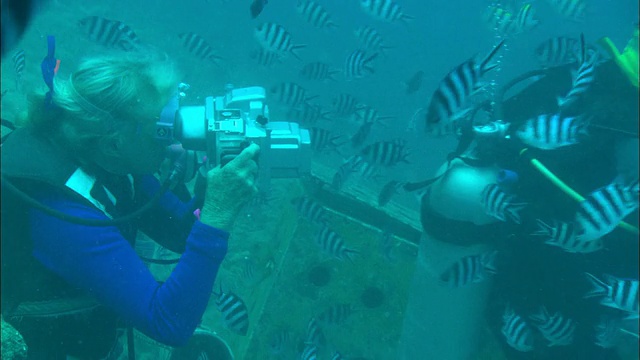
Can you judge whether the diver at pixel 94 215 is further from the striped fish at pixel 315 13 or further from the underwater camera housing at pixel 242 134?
the striped fish at pixel 315 13

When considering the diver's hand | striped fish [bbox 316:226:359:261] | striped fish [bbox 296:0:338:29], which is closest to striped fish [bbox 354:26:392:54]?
striped fish [bbox 296:0:338:29]

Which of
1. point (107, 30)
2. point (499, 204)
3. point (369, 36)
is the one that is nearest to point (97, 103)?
point (499, 204)

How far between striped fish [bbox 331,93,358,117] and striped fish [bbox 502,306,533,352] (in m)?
4.41

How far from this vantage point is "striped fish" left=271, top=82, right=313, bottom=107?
20.4 ft

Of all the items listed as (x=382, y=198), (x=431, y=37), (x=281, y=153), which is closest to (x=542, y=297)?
(x=281, y=153)

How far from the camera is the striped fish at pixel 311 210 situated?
4551 mm

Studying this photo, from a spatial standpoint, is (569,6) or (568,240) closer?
(568,240)

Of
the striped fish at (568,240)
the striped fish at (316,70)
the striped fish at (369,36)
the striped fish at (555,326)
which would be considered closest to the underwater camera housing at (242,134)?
the striped fish at (568,240)

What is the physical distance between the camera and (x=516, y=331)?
9.61 ft

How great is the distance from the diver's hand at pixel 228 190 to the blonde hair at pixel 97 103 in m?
0.50

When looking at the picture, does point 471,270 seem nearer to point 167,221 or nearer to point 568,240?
point 568,240

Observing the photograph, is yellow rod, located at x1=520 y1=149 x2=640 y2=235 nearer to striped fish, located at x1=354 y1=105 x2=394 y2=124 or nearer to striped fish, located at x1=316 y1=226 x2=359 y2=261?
striped fish, located at x1=316 y1=226 x2=359 y2=261

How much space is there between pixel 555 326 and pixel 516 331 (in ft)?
0.80

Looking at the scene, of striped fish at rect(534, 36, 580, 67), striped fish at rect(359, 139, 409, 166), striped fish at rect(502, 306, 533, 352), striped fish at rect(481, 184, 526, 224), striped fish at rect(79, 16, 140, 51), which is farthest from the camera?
striped fish at rect(79, 16, 140, 51)
